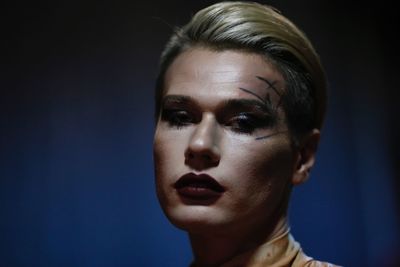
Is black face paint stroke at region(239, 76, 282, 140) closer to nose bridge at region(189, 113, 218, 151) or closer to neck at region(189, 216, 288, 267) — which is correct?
nose bridge at region(189, 113, 218, 151)

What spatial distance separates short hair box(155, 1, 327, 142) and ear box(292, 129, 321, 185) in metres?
0.02

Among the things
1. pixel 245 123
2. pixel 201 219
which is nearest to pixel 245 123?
pixel 245 123

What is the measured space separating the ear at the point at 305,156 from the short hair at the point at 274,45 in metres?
0.02

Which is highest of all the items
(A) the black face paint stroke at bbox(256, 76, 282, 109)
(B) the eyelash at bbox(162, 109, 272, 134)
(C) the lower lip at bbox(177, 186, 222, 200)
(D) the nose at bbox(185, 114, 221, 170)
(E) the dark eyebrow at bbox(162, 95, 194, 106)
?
(A) the black face paint stroke at bbox(256, 76, 282, 109)

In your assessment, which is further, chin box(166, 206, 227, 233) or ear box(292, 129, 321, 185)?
ear box(292, 129, 321, 185)

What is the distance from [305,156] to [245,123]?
19 centimetres

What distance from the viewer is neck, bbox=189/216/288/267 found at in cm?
116

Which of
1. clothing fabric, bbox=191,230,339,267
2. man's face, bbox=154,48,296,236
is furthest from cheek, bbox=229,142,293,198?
clothing fabric, bbox=191,230,339,267

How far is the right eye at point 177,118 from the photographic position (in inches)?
47.1

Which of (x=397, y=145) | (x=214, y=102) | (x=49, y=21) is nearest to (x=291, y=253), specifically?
(x=214, y=102)

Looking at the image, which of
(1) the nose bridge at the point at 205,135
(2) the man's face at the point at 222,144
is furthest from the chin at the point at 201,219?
(1) the nose bridge at the point at 205,135

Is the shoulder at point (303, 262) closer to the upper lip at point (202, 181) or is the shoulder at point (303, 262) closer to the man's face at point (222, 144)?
the man's face at point (222, 144)

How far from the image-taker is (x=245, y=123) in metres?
1.17

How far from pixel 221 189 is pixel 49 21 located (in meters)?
1.09
